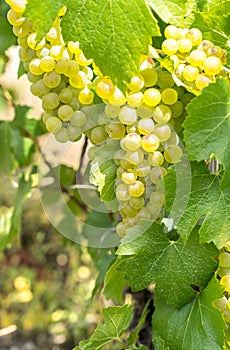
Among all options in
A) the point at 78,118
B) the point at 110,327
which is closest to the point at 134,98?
the point at 78,118

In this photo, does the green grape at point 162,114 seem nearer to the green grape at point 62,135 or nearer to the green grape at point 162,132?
the green grape at point 162,132

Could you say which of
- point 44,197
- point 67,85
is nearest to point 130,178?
point 67,85

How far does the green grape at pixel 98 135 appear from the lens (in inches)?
30.5

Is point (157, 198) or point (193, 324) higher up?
A: point (157, 198)

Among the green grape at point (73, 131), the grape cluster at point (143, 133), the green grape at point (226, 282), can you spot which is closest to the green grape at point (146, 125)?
the grape cluster at point (143, 133)

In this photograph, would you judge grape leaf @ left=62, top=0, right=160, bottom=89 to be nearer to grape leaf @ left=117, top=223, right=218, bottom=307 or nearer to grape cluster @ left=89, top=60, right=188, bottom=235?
grape cluster @ left=89, top=60, right=188, bottom=235

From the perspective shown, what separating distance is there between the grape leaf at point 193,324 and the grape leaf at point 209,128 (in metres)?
0.18

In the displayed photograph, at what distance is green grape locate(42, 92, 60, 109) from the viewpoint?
30.1 inches

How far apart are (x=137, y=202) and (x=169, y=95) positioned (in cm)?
14

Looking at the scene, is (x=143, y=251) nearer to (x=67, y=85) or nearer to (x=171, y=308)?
(x=171, y=308)

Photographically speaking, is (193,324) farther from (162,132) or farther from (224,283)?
(162,132)

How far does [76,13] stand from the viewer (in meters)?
0.66

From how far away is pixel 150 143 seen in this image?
0.72m

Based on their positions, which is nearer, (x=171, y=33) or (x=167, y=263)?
(x=171, y=33)
